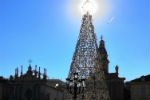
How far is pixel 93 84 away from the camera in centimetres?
3428

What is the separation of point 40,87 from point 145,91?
23.6 meters

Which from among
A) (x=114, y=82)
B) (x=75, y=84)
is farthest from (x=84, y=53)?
(x=114, y=82)

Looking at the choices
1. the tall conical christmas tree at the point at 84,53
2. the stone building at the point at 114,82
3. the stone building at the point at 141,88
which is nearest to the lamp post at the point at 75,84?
the tall conical christmas tree at the point at 84,53

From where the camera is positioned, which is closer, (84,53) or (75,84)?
(75,84)

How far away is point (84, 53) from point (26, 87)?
31919 millimetres

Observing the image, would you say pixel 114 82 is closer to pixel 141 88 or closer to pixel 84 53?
pixel 141 88

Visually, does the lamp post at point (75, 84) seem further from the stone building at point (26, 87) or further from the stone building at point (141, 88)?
the stone building at point (26, 87)

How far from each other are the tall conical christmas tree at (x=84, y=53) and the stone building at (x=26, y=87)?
2944 cm

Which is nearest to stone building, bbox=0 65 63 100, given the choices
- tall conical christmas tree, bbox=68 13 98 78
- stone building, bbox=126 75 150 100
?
stone building, bbox=126 75 150 100

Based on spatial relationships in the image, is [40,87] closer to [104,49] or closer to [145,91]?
[104,49]

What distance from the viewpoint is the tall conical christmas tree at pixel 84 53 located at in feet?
103

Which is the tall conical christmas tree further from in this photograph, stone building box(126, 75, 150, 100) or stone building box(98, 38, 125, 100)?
stone building box(98, 38, 125, 100)

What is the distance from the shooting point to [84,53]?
31812 millimetres

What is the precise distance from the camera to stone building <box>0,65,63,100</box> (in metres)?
60.0
